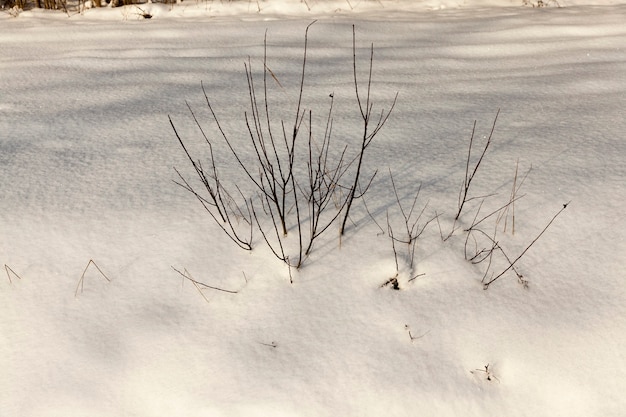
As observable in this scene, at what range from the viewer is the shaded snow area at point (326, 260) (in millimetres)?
1500

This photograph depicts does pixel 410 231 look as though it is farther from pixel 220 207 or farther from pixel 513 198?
pixel 220 207

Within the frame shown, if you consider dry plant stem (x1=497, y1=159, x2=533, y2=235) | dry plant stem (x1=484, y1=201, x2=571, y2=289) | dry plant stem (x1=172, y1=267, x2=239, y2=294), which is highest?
dry plant stem (x1=497, y1=159, x2=533, y2=235)

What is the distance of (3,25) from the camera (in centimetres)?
402

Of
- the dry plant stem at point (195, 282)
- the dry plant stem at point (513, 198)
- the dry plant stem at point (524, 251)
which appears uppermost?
the dry plant stem at point (513, 198)

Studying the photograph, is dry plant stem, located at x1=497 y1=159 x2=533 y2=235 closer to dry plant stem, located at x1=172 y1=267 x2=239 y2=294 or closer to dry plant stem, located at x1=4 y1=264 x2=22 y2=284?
dry plant stem, located at x1=172 y1=267 x2=239 y2=294

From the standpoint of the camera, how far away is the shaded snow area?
1500 millimetres

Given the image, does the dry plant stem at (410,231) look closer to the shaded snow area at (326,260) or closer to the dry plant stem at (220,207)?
the shaded snow area at (326,260)

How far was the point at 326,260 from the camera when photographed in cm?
180

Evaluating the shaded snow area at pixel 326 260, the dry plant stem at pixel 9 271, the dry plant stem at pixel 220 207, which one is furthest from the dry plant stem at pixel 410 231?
the dry plant stem at pixel 9 271

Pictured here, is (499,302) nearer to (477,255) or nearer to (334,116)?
(477,255)

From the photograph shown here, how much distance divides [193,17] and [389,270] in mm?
3131

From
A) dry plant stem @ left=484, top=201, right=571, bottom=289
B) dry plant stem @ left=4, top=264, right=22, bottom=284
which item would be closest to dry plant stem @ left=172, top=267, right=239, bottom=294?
dry plant stem @ left=4, top=264, right=22, bottom=284

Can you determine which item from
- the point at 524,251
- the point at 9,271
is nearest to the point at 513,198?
the point at 524,251

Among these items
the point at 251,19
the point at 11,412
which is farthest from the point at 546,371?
the point at 251,19
